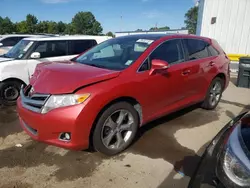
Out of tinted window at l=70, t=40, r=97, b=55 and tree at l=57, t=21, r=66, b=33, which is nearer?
tinted window at l=70, t=40, r=97, b=55

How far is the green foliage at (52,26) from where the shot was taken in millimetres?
58100

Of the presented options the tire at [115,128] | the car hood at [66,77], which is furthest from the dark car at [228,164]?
the car hood at [66,77]

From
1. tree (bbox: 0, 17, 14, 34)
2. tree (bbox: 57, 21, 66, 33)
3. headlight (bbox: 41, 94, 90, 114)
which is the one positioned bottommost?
headlight (bbox: 41, 94, 90, 114)

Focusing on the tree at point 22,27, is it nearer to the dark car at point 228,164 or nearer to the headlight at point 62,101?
the headlight at point 62,101

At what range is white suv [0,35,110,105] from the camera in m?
5.08

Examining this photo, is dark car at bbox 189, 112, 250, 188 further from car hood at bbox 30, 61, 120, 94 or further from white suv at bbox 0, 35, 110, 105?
white suv at bbox 0, 35, 110, 105

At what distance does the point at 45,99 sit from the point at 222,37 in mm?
9107

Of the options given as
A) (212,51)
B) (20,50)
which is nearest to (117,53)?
(212,51)

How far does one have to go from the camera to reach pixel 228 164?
1500 millimetres

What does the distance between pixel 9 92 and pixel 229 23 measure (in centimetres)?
886

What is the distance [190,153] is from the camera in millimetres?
3119

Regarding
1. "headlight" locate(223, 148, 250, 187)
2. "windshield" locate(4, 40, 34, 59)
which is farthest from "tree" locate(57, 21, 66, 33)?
"headlight" locate(223, 148, 250, 187)

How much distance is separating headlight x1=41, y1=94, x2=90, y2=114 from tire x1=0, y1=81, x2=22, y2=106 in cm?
309

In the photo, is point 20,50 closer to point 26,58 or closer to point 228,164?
point 26,58
